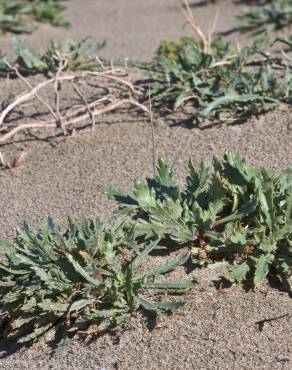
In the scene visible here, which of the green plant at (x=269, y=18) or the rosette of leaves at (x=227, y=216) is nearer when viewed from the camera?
the rosette of leaves at (x=227, y=216)

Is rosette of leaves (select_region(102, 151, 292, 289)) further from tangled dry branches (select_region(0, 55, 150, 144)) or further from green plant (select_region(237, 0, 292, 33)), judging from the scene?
green plant (select_region(237, 0, 292, 33))

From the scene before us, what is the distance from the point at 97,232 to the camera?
310 centimetres

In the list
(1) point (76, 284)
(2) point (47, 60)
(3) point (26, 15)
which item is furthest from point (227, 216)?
(3) point (26, 15)

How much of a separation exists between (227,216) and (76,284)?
2.11ft

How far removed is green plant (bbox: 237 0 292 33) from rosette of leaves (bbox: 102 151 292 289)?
2651 mm

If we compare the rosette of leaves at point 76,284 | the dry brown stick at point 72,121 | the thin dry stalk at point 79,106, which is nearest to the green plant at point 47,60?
the thin dry stalk at point 79,106

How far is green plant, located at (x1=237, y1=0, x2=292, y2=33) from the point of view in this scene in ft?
18.7

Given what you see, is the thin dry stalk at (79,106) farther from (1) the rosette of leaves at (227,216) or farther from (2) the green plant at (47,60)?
(1) the rosette of leaves at (227,216)

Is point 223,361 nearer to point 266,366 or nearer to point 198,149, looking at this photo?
point 266,366

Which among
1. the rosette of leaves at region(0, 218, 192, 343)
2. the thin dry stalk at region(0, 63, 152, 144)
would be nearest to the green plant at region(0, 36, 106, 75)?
the thin dry stalk at region(0, 63, 152, 144)

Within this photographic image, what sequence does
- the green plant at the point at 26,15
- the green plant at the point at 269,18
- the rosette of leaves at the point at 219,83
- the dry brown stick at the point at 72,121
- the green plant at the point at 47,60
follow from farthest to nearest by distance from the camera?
1. the green plant at the point at 26,15
2. the green plant at the point at 269,18
3. the green plant at the point at 47,60
4. the rosette of leaves at the point at 219,83
5. the dry brown stick at the point at 72,121

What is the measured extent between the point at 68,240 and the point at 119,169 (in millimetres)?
879

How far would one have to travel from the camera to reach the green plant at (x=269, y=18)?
5715 mm

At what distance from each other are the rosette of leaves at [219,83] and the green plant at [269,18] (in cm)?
102
